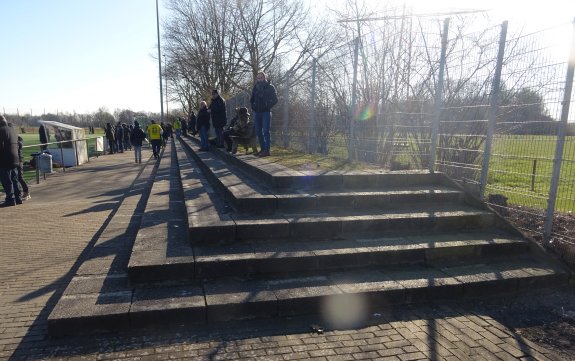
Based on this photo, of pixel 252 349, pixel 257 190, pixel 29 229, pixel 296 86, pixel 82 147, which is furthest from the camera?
pixel 82 147

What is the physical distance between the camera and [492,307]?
390 cm

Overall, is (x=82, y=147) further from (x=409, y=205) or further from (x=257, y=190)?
(x=409, y=205)

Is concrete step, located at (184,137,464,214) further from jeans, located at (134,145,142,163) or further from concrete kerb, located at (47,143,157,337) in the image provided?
jeans, located at (134,145,142,163)

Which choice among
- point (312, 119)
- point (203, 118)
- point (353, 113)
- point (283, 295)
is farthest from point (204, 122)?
point (283, 295)

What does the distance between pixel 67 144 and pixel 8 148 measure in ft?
35.6

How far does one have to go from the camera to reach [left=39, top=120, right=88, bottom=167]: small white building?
1805 cm

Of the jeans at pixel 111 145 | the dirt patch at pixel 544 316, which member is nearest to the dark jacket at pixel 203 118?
the dirt patch at pixel 544 316

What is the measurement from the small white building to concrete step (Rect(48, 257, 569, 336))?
54.4 feet

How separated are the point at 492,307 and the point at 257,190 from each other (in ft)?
10.9

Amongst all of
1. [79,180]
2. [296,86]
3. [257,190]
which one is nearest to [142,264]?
[257,190]

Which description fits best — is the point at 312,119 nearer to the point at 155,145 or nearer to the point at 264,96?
the point at 264,96

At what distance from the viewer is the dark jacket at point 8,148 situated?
331 inches

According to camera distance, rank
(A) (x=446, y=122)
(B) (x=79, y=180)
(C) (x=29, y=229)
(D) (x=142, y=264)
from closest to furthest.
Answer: (D) (x=142, y=264) < (C) (x=29, y=229) < (A) (x=446, y=122) < (B) (x=79, y=180)

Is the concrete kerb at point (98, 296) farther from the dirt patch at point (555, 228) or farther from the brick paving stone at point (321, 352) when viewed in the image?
the dirt patch at point (555, 228)
